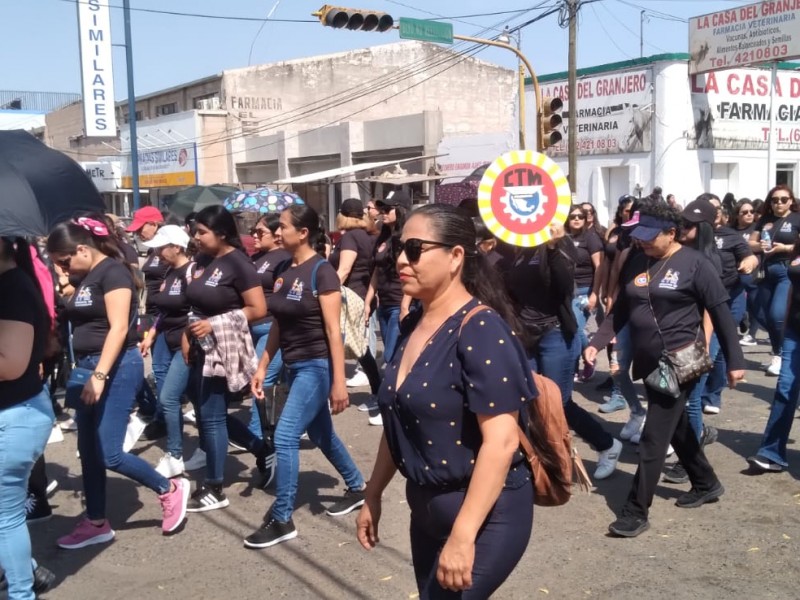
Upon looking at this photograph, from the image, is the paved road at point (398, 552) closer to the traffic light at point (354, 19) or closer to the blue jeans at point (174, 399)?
the blue jeans at point (174, 399)

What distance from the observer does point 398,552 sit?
471 cm

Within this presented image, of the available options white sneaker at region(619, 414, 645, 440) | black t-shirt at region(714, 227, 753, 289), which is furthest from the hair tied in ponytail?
black t-shirt at region(714, 227, 753, 289)

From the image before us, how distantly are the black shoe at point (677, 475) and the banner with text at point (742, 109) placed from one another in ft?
52.1

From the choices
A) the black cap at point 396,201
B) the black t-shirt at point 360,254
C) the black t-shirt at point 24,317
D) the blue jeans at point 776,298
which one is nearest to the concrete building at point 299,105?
the black t-shirt at point 360,254

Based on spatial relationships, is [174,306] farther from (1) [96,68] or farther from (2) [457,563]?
(1) [96,68]

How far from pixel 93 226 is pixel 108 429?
1.13 metres

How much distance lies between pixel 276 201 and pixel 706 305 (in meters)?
5.64

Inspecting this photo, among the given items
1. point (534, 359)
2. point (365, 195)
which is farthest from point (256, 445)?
point (365, 195)

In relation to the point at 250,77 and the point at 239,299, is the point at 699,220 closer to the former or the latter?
the point at 239,299

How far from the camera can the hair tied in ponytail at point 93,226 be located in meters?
4.80

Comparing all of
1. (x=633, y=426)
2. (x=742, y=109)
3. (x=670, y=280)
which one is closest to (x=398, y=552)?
(x=670, y=280)

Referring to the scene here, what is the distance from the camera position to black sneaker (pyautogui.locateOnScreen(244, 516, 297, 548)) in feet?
15.7

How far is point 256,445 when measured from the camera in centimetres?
585

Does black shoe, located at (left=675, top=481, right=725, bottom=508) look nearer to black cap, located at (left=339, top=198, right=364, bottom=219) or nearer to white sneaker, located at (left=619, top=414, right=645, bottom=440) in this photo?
white sneaker, located at (left=619, top=414, right=645, bottom=440)
